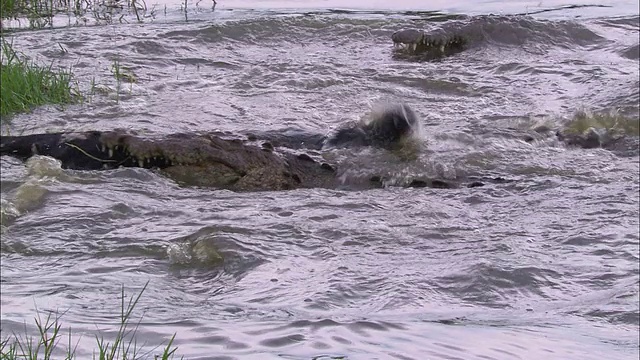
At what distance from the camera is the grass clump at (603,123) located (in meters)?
7.45

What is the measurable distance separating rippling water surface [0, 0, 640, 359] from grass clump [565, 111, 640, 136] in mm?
177

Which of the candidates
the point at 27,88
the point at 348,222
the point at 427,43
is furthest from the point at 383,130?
the point at 427,43

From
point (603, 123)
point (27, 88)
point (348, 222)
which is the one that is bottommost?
point (348, 222)

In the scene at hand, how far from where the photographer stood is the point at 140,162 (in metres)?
6.25

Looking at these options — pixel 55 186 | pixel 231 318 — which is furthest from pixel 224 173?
pixel 231 318

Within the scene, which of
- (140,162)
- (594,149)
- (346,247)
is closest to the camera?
(346,247)

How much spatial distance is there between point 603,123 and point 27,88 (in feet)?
13.9

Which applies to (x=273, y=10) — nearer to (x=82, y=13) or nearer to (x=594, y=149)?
(x=82, y=13)

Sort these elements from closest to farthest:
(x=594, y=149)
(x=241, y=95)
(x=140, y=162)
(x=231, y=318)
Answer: (x=231, y=318)
(x=140, y=162)
(x=594, y=149)
(x=241, y=95)

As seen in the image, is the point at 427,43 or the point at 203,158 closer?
the point at 203,158

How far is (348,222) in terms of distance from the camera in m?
5.43

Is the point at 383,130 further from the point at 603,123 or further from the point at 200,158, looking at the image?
the point at 603,123

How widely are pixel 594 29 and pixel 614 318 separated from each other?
25.0 feet

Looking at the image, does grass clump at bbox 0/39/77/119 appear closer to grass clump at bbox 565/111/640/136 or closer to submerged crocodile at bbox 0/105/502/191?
submerged crocodile at bbox 0/105/502/191
